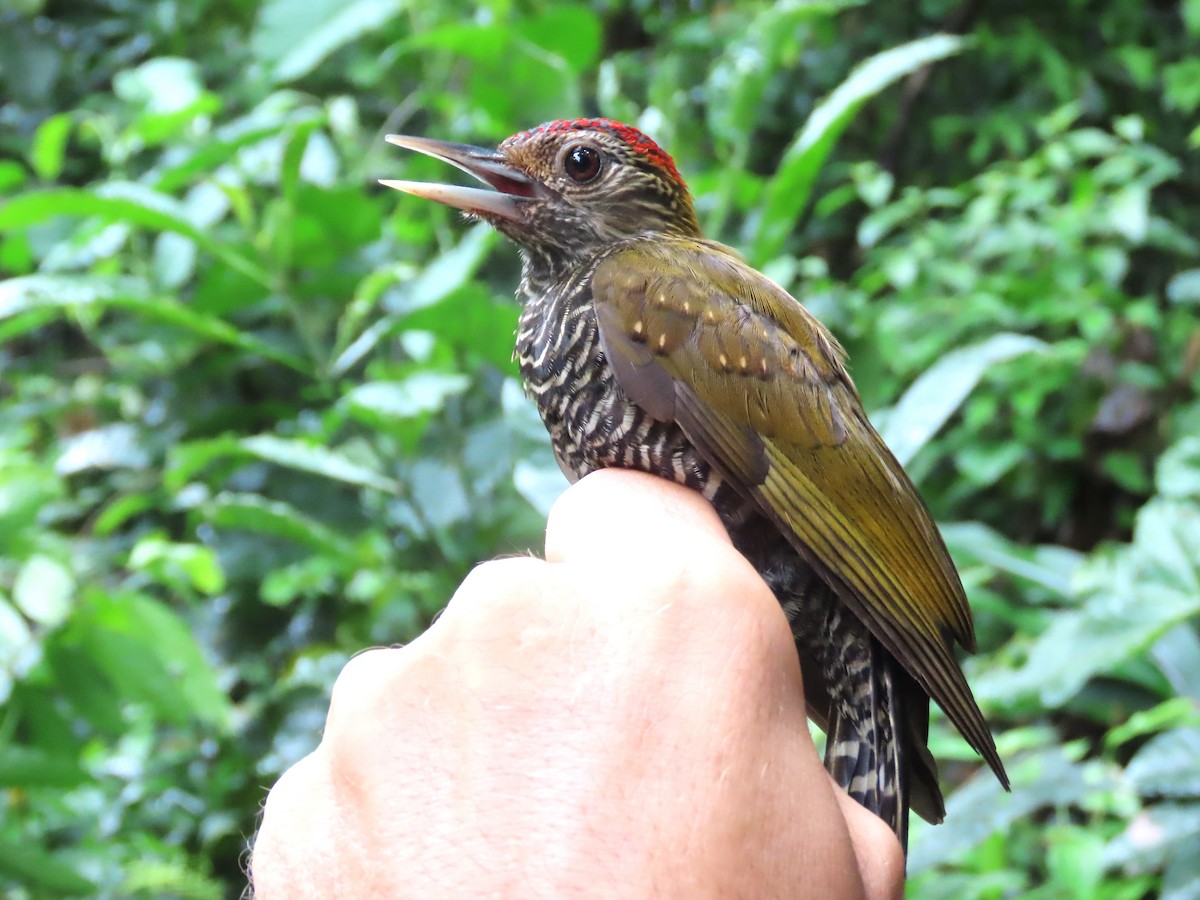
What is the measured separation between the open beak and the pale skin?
2.59 ft

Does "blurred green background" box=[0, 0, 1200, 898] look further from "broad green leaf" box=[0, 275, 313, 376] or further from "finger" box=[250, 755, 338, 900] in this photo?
"finger" box=[250, 755, 338, 900]

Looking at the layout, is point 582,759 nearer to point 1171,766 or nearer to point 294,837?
point 294,837

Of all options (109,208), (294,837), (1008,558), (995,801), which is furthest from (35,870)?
(1008,558)

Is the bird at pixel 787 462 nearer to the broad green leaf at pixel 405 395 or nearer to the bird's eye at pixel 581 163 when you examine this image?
the bird's eye at pixel 581 163

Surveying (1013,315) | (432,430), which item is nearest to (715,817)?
(432,430)

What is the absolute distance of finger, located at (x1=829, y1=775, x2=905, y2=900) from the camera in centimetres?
134

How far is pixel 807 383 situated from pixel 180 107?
2060 mm

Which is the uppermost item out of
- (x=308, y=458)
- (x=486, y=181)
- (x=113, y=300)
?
(x=486, y=181)

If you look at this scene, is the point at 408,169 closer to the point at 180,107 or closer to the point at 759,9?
the point at 180,107

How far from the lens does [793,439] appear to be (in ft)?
5.74

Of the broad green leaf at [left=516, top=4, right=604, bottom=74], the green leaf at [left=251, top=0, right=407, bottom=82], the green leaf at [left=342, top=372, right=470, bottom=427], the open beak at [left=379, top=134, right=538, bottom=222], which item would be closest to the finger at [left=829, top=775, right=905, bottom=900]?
the open beak at [left=379, top=134, right=538, bottom=222]

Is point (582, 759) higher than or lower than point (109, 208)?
higher

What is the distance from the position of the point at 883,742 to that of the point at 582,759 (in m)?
0.76

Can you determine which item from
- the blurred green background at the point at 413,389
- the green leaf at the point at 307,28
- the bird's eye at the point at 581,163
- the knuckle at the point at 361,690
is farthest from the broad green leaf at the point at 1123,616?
the green leaf at the point at 307,28
